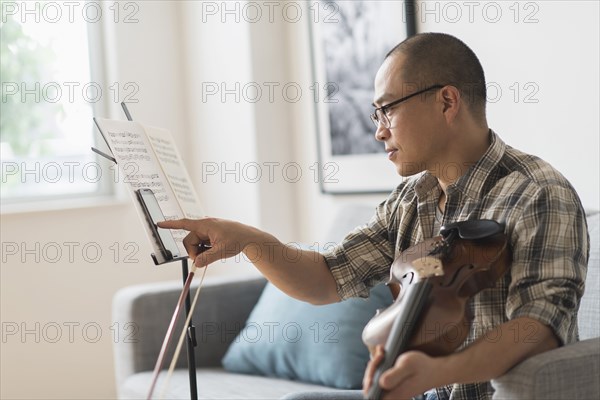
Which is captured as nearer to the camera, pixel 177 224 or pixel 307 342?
pixel 177 224

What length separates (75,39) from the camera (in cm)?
367

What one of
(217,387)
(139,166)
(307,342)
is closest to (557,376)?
(139,166)

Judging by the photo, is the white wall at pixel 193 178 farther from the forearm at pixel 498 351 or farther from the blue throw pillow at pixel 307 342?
the forearm at pixel 498 351

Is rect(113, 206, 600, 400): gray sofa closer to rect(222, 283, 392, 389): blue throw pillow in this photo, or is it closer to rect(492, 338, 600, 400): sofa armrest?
rect(222, 283, 392, 389): blue throw pillow

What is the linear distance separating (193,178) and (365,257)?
2045mm

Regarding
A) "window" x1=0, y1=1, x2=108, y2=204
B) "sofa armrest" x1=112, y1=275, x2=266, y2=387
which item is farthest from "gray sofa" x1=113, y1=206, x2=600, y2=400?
"window" x1=0, y1=1, x2=108, y2=204

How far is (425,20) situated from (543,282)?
5.11ft

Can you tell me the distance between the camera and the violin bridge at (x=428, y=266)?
1433 millimetres

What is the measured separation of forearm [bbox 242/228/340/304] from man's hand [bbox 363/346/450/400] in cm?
56

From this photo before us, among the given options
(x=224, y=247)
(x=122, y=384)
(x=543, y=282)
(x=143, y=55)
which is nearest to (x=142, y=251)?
(x=143, y=55)

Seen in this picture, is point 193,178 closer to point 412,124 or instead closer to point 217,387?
point 217,387

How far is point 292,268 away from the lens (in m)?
1.91

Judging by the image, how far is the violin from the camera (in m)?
1.38

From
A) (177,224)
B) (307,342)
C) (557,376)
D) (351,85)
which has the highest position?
(351,85)
